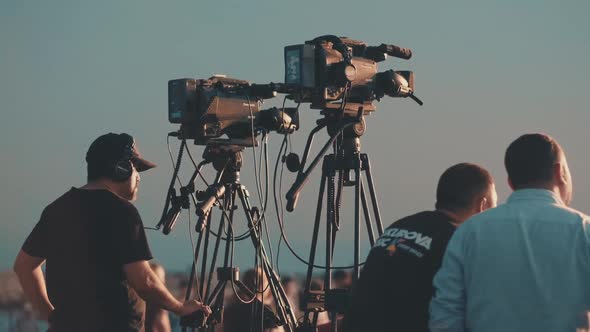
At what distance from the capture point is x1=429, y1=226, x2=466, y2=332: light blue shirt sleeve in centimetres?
334

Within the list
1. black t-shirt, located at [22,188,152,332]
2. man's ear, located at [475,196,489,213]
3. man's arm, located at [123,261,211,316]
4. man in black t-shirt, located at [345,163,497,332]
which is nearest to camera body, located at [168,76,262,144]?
black t-shirt, located at [22,188,152,332]

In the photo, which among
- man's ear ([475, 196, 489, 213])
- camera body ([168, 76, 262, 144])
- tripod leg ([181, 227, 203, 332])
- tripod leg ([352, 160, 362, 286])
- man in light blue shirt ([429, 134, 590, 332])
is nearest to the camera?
man in light blue shirt ([429, 134, 590, 332])

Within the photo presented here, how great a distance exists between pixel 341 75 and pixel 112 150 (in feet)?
4.37

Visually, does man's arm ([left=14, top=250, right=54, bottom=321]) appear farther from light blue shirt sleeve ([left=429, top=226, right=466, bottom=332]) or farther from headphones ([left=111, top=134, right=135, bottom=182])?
light blue shirt sleeve ([left=429, top=226, right=466, bottom=332])

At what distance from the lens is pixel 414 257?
3.54 m

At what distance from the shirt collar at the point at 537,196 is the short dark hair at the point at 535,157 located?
Result: 0.11ft

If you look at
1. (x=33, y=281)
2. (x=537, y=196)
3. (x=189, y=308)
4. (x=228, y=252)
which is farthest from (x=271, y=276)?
(x=537, y=196)

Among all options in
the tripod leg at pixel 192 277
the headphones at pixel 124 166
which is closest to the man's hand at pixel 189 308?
the headphones at pixel 124 166

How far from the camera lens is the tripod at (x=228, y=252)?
227 inches

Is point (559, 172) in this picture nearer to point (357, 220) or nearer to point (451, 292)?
point (451, 292)

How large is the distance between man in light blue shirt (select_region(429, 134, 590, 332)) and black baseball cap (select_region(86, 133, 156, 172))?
1666mm

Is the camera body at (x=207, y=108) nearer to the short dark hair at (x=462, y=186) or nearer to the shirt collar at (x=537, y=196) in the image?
the short dark hair at (x=462, y=186)

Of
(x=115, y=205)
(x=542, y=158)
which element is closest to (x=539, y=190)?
(x=542, y=158)

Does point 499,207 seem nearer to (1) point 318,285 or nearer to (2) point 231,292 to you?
(1) point 318,285
